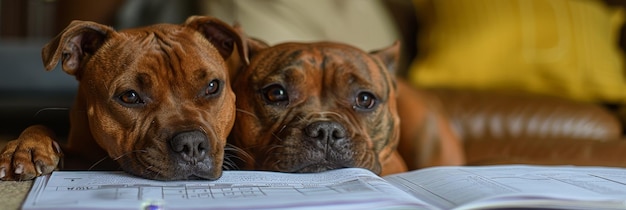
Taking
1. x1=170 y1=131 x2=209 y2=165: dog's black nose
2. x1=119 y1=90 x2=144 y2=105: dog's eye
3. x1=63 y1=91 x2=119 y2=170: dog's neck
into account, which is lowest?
x1=63 y1=91 x2=119 y2=170: dog's neck

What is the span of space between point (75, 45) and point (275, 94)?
1.67ft

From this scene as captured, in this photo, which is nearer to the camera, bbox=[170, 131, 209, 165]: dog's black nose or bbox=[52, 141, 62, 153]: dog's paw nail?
bbox=[170, 131, 209, 165]: dog's black nose

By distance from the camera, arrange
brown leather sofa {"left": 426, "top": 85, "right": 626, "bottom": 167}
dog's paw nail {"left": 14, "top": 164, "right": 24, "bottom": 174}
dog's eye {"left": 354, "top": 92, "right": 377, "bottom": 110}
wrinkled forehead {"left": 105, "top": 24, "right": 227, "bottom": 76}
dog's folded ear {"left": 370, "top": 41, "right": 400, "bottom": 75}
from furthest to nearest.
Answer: brown leather sofa {"left": 426, "top": 85, "right": 626, "bottom": 167}
dog's folded ear {"left": 370, "top": 41, "right": 400, "bottom": 75}
dog's eye {"left": 354, "top": 92, "right": 377, "bottom": 110}
wrinkled forehead {"left": 105, "top": 24, "right": 227, "bottom": 76}
dog's paw nail {"left": 14, "top": 164, "right": 24, "bottom": 174}

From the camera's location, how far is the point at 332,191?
1.45 meters

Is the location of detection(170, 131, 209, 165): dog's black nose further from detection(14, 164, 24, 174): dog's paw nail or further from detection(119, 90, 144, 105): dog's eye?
detection(14, 164, 24, 174): dog's paw nail

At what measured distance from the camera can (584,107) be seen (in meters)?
3.26

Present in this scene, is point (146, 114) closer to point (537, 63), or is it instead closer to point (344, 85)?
point (344, 85)

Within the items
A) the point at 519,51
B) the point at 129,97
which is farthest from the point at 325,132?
the point at 519,51

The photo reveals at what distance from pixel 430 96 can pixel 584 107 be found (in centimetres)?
76

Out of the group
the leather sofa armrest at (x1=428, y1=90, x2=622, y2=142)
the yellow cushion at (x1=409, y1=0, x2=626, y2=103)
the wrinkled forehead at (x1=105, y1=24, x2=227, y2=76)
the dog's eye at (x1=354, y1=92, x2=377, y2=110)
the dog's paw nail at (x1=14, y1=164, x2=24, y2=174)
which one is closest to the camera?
the dog's paw nail at (x1=14, y1=164, x2=24, y2=174)

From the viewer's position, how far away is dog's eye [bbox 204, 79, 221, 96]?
1.78m

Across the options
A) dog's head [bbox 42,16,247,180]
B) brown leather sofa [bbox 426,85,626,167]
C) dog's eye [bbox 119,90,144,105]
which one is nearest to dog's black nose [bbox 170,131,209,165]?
dog's head [bbox 42,16,247,180]

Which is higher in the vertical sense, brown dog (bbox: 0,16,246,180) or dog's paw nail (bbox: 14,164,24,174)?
brown dog (bbox: 0,16,246,180)

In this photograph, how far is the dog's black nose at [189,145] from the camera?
1.60 m
